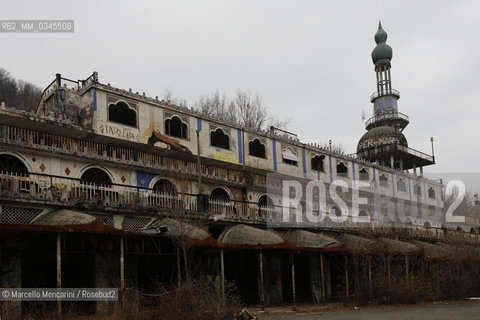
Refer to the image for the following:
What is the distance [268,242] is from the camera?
70.2 ft

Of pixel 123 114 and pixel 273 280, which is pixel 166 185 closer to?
pixel 123 114

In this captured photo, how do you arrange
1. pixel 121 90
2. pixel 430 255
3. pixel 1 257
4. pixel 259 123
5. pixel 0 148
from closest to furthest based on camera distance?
pixel 1 257
pixel 0 148
pixel 121 90
pixel 430 255
pixel 259 123

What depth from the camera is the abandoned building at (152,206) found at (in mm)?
18094

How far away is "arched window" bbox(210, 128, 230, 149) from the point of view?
96.9 feet

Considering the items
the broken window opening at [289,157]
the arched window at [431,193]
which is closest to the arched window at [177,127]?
the broken window opening at [289,157]

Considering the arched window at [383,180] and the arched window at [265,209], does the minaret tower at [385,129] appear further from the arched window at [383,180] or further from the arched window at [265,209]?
the arched window at [265,209]

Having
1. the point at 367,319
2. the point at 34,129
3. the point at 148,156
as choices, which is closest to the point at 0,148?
the point at 34,129

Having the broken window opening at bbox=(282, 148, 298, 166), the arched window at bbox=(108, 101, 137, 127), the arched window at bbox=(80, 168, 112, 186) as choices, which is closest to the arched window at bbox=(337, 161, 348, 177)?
the broken window opening at bbox=(282, 148, 298, 166)

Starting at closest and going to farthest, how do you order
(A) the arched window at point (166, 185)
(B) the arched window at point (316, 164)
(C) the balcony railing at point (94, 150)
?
1. (C) the balcony railing at point (94, 150)
2. (A) the arched window at point (166, 185)
3. (B) the arched window at point (316, 164)

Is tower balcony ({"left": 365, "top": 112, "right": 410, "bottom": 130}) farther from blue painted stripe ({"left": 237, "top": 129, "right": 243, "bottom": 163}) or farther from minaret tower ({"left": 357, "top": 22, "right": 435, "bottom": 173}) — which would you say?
blue painted stripe ({"left": 237, "top": 129, "right": 243, "bottom": 163})

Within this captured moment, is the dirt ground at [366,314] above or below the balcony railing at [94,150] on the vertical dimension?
below

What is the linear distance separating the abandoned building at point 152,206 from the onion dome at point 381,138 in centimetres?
1378

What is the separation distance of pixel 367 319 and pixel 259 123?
33004mm

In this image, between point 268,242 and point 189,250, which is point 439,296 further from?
point 189,250
